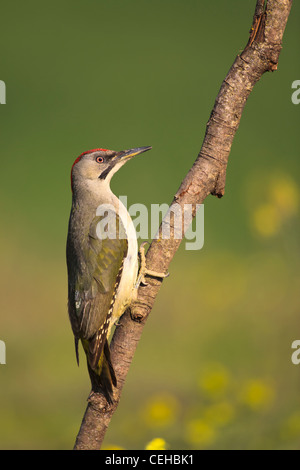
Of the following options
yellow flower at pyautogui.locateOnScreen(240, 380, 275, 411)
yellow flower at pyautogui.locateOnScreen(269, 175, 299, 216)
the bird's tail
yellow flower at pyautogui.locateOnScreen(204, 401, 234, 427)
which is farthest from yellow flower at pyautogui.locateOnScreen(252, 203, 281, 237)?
the bird's tail

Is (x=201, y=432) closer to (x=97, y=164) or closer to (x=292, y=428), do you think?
(x=292, y=428)

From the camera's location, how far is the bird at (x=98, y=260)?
3.78 feet

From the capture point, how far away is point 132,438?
6.53ft

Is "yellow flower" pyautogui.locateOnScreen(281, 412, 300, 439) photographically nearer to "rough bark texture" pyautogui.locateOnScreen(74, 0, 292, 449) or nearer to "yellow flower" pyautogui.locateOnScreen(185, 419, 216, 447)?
"yellow flower" pyautogui.locateOnScreen(185, 419, 216, 447)

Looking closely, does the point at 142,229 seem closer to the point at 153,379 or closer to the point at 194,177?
the point at 194,177

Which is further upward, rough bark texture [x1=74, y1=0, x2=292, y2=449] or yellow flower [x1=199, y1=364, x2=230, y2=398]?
rough bark texture [x1=74, y1=0, x2=292, y2=449]

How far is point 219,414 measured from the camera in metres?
1.46

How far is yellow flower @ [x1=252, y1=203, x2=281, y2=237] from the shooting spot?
1902mm

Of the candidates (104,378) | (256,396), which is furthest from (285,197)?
(104,378)

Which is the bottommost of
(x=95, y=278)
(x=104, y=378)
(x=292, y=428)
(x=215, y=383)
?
(x=292, y=428)

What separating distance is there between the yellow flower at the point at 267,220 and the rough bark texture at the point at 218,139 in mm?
829

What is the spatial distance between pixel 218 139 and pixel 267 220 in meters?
0.88
